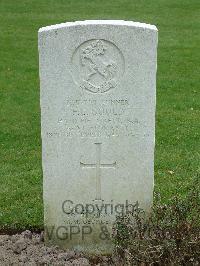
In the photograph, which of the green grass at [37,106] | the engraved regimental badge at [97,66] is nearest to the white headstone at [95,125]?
the engraved regimental badge at [97,66]

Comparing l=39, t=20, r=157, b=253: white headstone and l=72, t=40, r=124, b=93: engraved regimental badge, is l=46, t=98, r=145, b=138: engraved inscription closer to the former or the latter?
l=39, t=20, r=157, b=253: white headstone

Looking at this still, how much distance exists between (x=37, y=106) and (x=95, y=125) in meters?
5.01

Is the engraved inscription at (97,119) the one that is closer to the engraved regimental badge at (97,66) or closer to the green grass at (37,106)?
the engraved regimental badge at (97,66)

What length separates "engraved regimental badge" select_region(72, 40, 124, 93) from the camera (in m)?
4.88

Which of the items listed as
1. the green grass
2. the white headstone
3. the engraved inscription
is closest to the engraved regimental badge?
the white headstone

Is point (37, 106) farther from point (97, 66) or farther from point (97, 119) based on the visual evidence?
point (97, 66)

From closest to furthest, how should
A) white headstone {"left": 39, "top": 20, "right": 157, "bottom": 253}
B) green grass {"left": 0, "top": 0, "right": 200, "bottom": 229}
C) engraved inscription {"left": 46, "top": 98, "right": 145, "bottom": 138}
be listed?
white headstone {"left": 39, "top": 20, "right": 157, "bottom": 253} < engraved inscription {"left": 46, "top": 98, "right": 145, "bottom": 138} < green grass {"left": 0, "top": 0, "right": 200, "bottom": 229}

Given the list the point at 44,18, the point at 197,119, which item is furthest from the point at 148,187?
the point at 44,18

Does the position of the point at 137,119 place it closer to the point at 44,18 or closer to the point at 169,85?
the point at 169,85

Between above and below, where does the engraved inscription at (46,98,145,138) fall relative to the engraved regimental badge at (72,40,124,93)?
below

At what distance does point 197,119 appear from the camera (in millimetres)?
9156

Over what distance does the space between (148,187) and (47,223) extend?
0.96m

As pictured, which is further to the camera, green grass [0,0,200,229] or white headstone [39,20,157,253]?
green grass [0,0,200,229]

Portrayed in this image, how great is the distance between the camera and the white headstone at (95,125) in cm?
485
